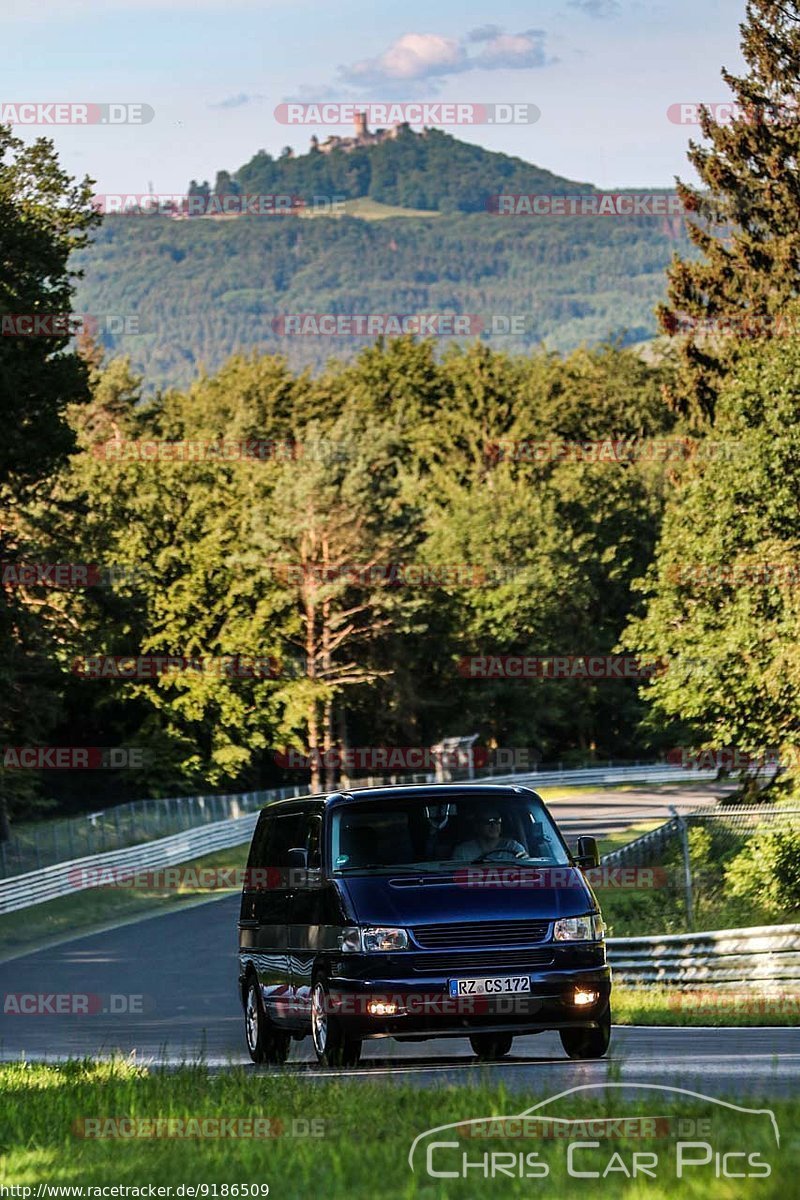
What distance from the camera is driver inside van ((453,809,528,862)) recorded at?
44.0ft

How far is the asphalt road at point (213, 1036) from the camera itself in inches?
453

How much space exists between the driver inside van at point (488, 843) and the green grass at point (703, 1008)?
4.78 meters

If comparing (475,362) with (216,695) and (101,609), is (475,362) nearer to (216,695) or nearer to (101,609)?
(216,695)

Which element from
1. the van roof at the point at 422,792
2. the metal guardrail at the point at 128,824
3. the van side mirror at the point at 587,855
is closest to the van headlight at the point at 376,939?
the van roof at the point at 422,792

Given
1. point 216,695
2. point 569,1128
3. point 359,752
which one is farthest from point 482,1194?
point 359,752

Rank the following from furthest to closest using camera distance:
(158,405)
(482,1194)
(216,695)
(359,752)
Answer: (158,405) → (359,752) → (216,695) → (482,1194)

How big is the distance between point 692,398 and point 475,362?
184ft

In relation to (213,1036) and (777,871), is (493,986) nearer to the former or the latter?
(213,1036)

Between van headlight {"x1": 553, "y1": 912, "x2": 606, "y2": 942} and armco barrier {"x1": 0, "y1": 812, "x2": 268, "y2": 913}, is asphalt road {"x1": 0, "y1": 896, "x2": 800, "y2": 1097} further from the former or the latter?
armco barrier {"x1": 0, "y1": 812, "x2": 268, "y2": 913}

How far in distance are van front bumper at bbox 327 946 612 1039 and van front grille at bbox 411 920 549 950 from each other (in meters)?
0.14

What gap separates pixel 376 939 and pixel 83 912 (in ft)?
111

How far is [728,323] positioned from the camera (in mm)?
50969

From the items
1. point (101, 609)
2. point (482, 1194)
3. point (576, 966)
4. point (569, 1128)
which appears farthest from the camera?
point (101, 609)

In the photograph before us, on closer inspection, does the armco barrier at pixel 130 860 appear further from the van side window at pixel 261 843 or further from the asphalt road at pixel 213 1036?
the van side window at pixel 261 843
